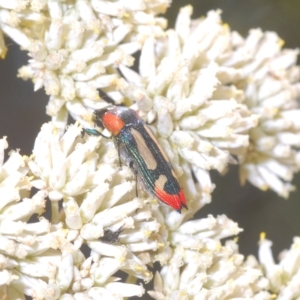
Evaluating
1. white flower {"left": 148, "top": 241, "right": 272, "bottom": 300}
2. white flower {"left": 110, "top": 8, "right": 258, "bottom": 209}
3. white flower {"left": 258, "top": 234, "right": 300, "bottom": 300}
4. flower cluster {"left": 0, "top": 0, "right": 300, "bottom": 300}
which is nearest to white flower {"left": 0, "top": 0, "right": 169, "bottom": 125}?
flower cluster {"left": 0, "top": 0, "right": 300, "bottom": 300}

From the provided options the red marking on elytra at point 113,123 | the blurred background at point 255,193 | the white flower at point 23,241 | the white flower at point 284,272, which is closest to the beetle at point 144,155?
the red marking on elytra at point 113,123

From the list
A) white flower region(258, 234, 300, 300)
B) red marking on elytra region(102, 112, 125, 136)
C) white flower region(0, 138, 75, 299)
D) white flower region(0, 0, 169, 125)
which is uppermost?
white flower region(0, 0, 169, 125)

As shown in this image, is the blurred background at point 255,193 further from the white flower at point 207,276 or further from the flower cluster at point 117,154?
the white flower at point 207,276

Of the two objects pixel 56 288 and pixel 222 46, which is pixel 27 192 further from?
pixel 222 46

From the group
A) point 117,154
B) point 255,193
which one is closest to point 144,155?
point 117,154

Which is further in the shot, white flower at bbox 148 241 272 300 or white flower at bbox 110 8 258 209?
white flower at bbox 110 8 258 209

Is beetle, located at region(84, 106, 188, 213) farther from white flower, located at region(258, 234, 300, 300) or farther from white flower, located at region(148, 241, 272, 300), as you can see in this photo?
white flower, located at region(258, 234, 300, 300)

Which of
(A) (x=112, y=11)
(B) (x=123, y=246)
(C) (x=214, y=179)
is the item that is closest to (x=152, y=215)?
(B) (x=123, y=246)

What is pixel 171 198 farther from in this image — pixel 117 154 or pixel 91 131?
pixel 91 131
